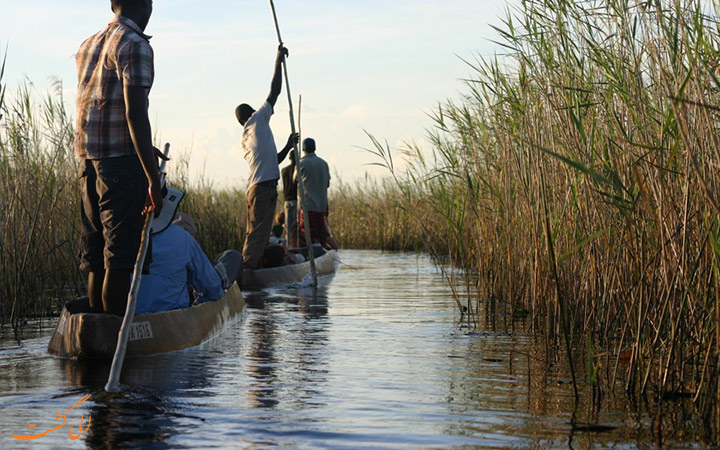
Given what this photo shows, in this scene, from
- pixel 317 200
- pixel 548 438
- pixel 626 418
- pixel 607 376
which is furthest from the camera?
pixel 317 200

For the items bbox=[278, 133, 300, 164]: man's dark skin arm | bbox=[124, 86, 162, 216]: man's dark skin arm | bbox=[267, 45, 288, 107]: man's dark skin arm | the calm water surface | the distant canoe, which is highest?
bbox=[267, 45, 288, 107]: man's dark skin arm

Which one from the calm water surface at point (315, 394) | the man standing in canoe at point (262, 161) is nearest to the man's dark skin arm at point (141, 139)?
the calm water surface at point (315, 394)

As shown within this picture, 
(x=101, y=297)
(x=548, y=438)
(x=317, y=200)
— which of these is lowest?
(x=548, y=438)

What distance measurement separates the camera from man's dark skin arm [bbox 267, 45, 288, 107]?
1190cm

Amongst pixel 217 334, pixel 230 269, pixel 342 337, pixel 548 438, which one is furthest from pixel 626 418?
pixel 230 269

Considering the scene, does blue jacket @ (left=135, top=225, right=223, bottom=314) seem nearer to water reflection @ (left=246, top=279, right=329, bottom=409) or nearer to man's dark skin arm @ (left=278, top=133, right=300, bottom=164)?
water reflection @ (left=246, top=279, right=329, bottom=409)

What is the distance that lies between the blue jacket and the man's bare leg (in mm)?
446

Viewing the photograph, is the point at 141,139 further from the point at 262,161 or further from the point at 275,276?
the point at 275,276

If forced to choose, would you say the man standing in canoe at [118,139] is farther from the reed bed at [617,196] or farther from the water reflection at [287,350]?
the reed bed at [617,196]

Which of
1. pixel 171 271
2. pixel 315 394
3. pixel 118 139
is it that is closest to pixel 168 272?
pixel 171 271

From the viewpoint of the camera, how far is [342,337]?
7.95 m

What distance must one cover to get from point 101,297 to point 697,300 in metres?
3.77

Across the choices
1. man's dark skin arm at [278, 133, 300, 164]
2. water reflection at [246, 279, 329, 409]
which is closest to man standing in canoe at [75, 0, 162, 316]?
water reflection at [246, 279, 329, 409]

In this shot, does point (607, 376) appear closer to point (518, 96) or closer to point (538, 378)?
point (538, 378)
